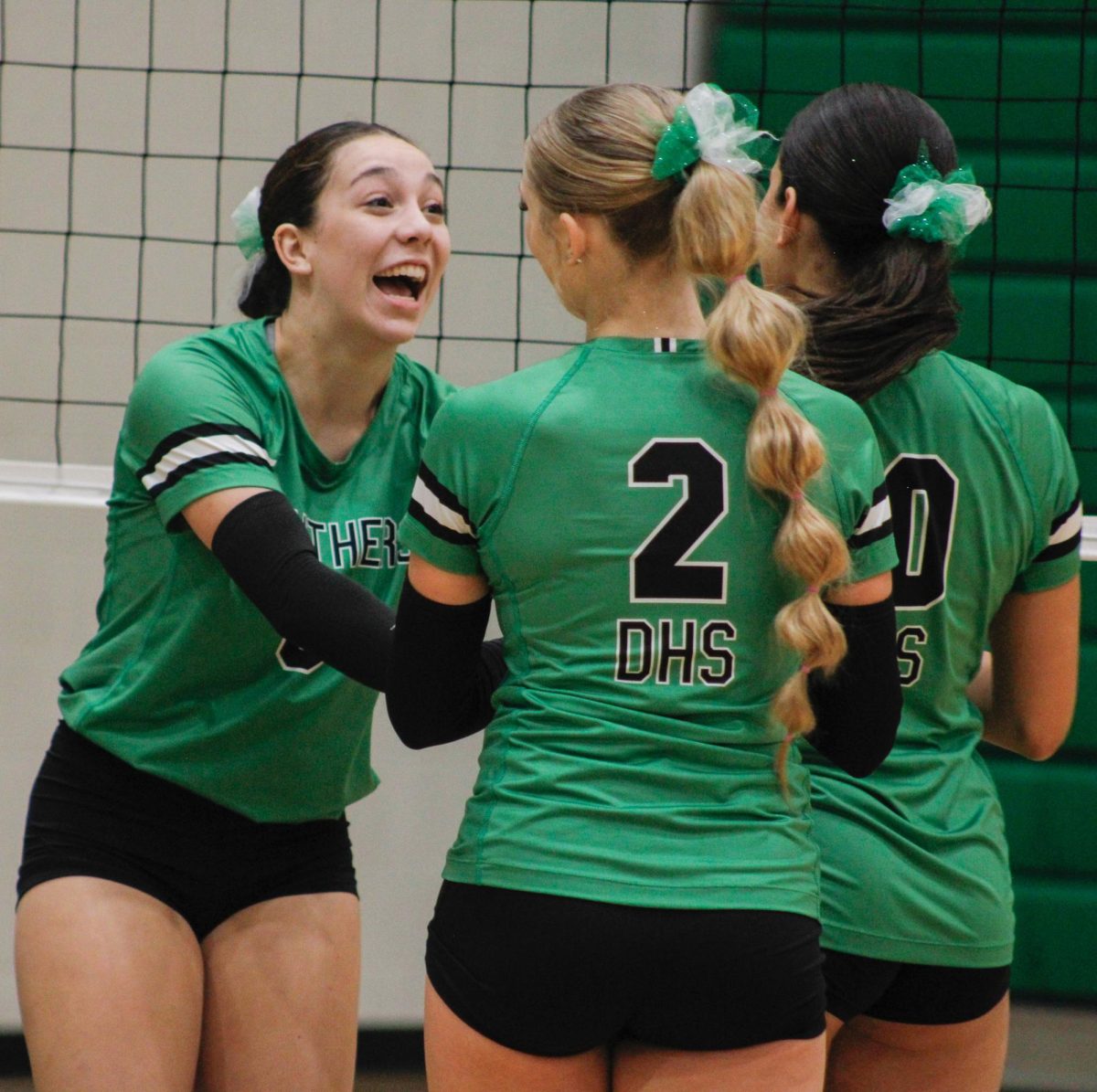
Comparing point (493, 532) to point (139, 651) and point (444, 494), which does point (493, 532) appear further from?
point (139, 651)

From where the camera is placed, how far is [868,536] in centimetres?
142

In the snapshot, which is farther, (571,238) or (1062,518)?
(1062,518)

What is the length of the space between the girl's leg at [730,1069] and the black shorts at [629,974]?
10mm

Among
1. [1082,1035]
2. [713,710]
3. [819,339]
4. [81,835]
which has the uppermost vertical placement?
[819,339]

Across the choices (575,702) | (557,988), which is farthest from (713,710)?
(557,988)

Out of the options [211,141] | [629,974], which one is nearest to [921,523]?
[629,974]

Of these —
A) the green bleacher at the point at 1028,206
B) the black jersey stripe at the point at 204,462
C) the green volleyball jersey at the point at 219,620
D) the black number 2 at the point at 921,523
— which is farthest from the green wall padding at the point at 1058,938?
the black jersey stripe at the point at 204,462

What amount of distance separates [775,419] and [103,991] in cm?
111

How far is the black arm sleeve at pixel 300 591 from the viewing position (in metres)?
1.71

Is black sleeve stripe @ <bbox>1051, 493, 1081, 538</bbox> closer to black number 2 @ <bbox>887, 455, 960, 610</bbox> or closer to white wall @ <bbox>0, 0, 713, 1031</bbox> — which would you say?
black number 2 @ <bbox>887, 455, 960, 610</bbox>

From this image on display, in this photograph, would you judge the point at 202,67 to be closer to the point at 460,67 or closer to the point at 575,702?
the point at 460,67

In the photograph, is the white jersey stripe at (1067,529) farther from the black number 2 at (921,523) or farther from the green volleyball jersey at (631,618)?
the green volleyball jersey at (631,618)

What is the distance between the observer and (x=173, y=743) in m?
1.96

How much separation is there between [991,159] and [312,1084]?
10.7ft
